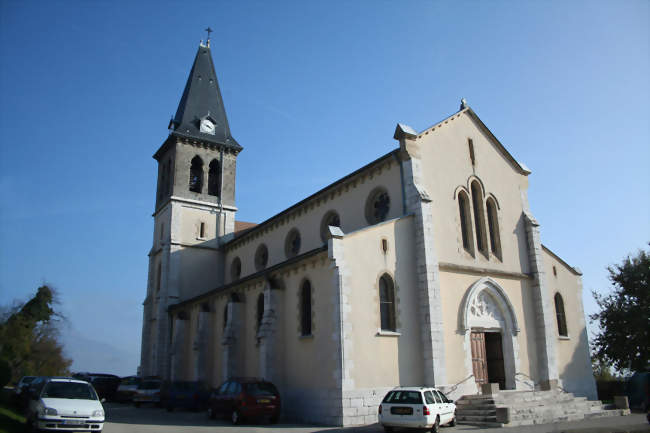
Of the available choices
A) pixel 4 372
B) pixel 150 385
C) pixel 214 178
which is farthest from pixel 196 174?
pixel 4 372

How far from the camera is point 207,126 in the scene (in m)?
36.3

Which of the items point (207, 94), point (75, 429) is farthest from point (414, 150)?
point (207, 94)

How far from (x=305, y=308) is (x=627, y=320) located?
20.0 meters

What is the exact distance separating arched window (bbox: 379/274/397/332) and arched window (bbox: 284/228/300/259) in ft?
27.1

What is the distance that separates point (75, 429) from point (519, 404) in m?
14.2

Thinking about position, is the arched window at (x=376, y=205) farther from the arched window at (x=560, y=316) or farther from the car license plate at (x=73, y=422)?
the car license plate at (x=73, y=422)

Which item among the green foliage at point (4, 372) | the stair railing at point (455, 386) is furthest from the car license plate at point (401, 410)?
the green foliage at point (4, 372)

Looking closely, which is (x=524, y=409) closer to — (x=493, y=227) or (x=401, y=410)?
(x=401, y=410)

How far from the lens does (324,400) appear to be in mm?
17109

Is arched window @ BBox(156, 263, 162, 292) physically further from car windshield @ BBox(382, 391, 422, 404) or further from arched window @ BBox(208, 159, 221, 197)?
car windshield @ BBox(382, 391, 422, 404)

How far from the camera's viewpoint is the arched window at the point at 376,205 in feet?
70.3

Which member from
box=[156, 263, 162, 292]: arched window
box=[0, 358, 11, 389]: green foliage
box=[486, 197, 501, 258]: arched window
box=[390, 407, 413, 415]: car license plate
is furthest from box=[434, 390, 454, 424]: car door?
box=[156, 263, 162, 292]: arched window

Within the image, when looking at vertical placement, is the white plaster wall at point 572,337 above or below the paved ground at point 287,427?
above

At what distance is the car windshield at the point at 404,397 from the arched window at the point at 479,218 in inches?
355
